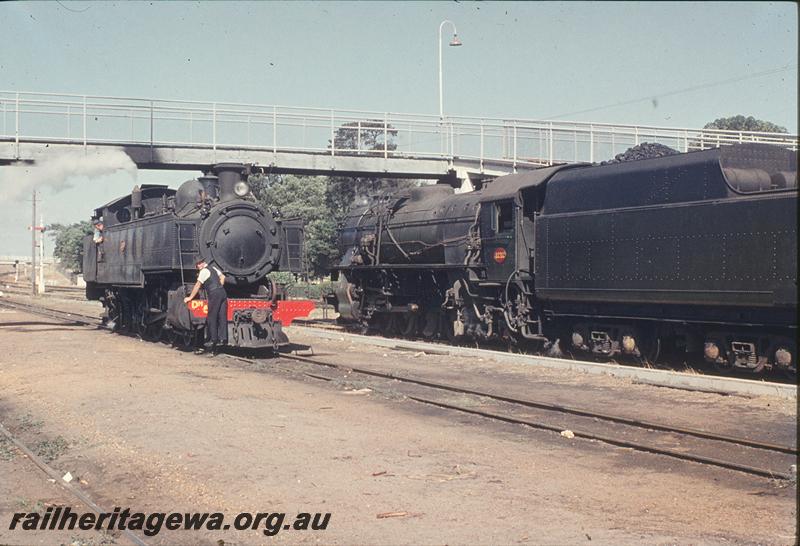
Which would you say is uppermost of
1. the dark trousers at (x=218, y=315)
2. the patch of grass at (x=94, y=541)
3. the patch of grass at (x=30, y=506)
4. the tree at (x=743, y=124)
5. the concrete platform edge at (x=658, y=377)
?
the tree at (x=743, y=124)

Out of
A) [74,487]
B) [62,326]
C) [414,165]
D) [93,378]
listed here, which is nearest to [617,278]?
[93,378]

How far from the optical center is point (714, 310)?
1427cm

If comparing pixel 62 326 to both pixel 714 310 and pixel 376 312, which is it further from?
pixel 714 310

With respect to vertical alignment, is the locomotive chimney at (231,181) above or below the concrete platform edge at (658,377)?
above

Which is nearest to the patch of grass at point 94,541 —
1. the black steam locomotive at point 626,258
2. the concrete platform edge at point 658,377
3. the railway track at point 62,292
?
the concrete platform edge at point 658,377

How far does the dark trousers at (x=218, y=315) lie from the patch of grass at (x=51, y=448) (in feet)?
25.3

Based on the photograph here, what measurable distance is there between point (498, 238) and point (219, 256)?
5.78 metres

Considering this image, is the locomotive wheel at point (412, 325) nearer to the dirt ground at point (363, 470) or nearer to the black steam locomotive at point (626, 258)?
the black steam locomotive at point (626, 258)

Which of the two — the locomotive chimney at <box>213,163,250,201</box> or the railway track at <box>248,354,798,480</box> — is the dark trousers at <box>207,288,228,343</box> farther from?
the railway track at <box>248,354,798,480</box>

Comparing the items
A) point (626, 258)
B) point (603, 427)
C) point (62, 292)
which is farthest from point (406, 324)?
point (62, 292)

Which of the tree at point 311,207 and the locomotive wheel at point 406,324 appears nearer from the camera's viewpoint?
the locomotive wheel at point 406,324

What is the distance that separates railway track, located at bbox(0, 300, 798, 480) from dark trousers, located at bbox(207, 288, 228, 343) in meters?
2.37

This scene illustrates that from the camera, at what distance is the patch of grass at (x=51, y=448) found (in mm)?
9105

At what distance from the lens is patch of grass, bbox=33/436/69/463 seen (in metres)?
9.10
